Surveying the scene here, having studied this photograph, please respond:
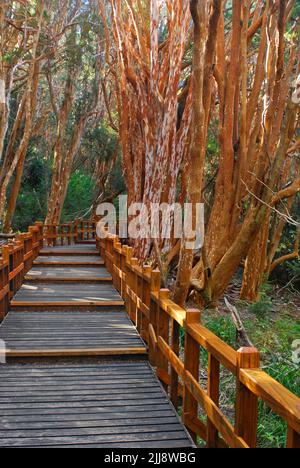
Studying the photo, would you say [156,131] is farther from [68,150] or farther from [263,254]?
[68,150]

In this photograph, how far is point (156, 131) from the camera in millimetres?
9289

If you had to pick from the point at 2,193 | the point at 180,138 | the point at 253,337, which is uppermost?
the point at 180,138

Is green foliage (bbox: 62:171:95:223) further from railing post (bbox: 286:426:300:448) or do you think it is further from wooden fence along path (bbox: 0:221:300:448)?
railing post (bbox: 286:426:300:448)

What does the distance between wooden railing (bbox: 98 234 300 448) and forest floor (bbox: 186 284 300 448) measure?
104 centimetres

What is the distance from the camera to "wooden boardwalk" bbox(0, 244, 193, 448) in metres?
3.59

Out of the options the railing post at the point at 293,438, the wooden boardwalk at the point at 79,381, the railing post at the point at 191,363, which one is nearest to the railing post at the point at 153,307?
the wooden boardwalk at the point at 79,381

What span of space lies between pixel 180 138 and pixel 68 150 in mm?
10364

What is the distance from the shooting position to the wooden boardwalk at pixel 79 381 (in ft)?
11.8

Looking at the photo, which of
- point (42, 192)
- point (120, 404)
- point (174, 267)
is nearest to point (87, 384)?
point (120, 404)

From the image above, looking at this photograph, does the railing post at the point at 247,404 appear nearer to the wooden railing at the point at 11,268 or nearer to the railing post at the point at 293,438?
the railing post at the point at 293,438

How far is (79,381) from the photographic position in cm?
477

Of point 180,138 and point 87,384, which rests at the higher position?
point 180,138

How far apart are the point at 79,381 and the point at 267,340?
3874mm

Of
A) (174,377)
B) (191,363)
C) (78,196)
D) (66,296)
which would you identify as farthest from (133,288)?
(78,196)
